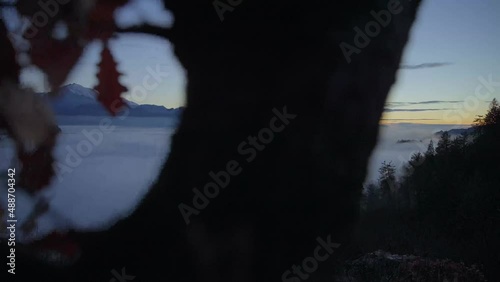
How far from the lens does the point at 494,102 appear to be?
16.5 feet

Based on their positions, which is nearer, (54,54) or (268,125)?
(268,125)

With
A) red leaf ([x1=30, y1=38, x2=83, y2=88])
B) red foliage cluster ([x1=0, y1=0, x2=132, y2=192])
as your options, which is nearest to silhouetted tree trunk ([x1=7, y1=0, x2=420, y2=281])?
red foliage cluster ([x1=0, y1=0, x2=132, y2=192])

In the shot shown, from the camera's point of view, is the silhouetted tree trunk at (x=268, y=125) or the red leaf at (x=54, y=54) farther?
the red leaf at (x=54, y=54)

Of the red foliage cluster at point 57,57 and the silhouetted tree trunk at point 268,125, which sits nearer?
the silhouetted tree trunk at point 268,125

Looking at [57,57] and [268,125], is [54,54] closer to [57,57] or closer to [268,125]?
[57,57]

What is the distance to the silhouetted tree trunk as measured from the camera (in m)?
1.06

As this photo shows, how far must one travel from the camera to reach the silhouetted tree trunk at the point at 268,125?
1.06 meters

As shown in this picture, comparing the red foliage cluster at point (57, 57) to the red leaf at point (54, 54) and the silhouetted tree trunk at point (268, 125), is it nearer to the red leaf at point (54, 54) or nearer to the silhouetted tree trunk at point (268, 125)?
the red leaf at point (54, 54)

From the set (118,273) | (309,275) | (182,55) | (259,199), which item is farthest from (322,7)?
(118,273)

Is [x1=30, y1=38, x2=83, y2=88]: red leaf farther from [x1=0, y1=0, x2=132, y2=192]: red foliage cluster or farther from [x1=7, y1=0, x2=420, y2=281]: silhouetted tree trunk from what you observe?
[x1=7, y1=0, x2=420, y2=281]: silhouetted tree trunk

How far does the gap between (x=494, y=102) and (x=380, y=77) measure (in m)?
4.51

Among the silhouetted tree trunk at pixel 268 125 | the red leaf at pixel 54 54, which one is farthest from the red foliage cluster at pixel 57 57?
the silhouetted tree trunk at pixel 268 125

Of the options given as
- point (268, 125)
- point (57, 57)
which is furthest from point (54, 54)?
point (268, 125)

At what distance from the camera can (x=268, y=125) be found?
1.06 metres
